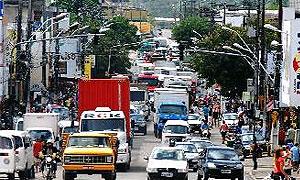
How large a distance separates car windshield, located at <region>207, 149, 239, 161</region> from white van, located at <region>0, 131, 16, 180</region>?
9.13 meters

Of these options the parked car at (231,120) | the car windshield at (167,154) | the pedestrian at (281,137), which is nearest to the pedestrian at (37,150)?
the car windshield at (167,154)

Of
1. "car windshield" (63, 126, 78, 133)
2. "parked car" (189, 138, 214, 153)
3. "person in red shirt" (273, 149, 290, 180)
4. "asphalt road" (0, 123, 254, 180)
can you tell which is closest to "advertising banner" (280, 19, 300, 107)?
"parked car" (189, 138, 214, 153)

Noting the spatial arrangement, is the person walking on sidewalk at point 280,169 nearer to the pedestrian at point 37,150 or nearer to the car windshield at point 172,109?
the pedestrian at point 37,150

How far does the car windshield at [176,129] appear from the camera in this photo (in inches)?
2867

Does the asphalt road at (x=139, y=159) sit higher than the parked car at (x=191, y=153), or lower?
lower

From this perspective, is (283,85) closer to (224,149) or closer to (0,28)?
(224,149)

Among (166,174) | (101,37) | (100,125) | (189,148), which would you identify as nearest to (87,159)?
(166,174)

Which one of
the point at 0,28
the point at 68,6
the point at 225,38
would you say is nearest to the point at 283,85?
the point at 0,28

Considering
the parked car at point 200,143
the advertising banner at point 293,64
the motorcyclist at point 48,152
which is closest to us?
the motorcyclist at point 48,152

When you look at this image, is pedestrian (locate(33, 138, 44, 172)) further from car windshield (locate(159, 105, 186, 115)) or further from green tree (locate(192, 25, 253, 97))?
green tree (locate(192, 25, 253, 97))

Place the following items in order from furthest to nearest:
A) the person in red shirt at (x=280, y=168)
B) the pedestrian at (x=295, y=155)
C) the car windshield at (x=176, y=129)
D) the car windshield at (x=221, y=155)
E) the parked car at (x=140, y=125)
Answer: the parked car at (x=140, y=125) < the car windshield at (x=176, y=129) < the pedestrian at (x=295, y=155) < the car windshield at (x=221, y=155) < the person in red shirt at (x=280, y=168)

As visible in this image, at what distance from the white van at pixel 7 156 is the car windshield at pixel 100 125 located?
32.3 feet

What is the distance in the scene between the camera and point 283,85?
2464 inches

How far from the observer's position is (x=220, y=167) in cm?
5050
